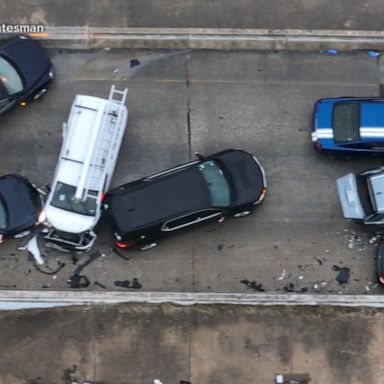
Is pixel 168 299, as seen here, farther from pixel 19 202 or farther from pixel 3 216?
Answer: pixel 3 216

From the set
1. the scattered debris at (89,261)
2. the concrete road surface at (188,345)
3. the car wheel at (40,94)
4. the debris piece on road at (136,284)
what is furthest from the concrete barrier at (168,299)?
the car wheel at (40,94)

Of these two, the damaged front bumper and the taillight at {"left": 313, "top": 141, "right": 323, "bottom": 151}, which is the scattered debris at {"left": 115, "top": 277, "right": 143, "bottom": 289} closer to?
the damaged front bumper

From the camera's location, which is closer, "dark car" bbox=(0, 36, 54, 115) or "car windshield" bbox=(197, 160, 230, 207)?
"car windshield" bbox=(197, 160, 230, 207)

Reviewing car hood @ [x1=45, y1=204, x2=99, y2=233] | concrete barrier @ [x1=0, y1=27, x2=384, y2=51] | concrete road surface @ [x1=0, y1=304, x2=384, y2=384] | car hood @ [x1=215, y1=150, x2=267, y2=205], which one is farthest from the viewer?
concrete barrier @ [x1=0, y1=27, x2=384, y2=51]

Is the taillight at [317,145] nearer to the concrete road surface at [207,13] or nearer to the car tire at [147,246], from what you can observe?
the concrete road surface at [207,13]

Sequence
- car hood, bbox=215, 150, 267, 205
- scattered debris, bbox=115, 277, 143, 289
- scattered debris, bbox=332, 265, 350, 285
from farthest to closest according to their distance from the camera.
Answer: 1. scattered debris, bbox=332, 265, 350, 285
2. scattered debris, bbox=115, 277, 143, 289
3. car hood, bbox=215, 150, 267, 205

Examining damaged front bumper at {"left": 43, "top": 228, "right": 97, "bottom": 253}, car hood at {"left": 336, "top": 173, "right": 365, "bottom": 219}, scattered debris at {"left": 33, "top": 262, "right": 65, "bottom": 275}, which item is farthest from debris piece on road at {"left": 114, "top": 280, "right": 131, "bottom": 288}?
car hood at {"left": 336, "top": 173, "right": 365, "bottom": 219}
